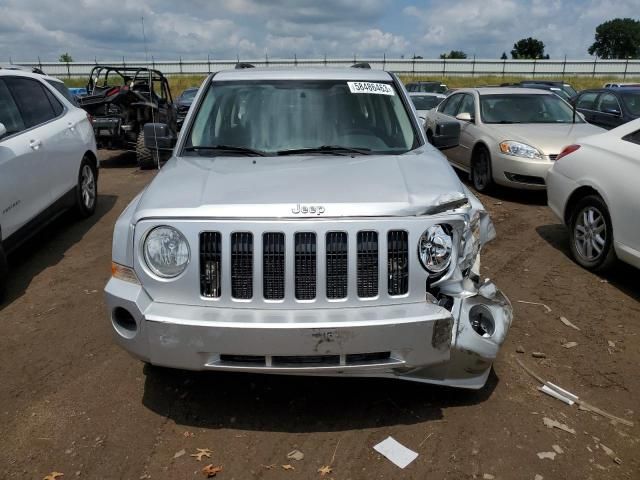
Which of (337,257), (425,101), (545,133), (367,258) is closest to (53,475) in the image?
(337,257)

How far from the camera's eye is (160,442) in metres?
2.83

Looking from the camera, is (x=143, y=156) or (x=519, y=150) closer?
(x=519, y=150)

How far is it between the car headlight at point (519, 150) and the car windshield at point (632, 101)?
430 centimetres

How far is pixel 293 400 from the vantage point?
3182 mm

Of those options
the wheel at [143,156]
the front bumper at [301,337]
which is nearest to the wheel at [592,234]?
the front bumper at [301,337]

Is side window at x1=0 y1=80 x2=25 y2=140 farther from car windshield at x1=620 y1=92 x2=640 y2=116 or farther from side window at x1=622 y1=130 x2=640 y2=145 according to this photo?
car windshield at x1=620 y1=92 x2=640 y2=116

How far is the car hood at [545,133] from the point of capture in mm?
7707

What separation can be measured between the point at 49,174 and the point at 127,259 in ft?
11.8

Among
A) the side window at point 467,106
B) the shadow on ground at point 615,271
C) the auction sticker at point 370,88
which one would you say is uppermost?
the auction sticker at point 370,88

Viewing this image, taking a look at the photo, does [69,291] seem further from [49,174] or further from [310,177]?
[310,177]

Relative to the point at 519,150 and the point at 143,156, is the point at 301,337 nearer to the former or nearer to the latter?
the point at 519,150

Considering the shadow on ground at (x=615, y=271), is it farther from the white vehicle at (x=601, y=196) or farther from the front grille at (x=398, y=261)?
the front grille at (x=398, y=261)

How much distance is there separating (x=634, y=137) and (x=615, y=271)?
4.19 ft

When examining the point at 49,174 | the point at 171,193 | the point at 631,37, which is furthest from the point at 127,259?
the point at 631,37
